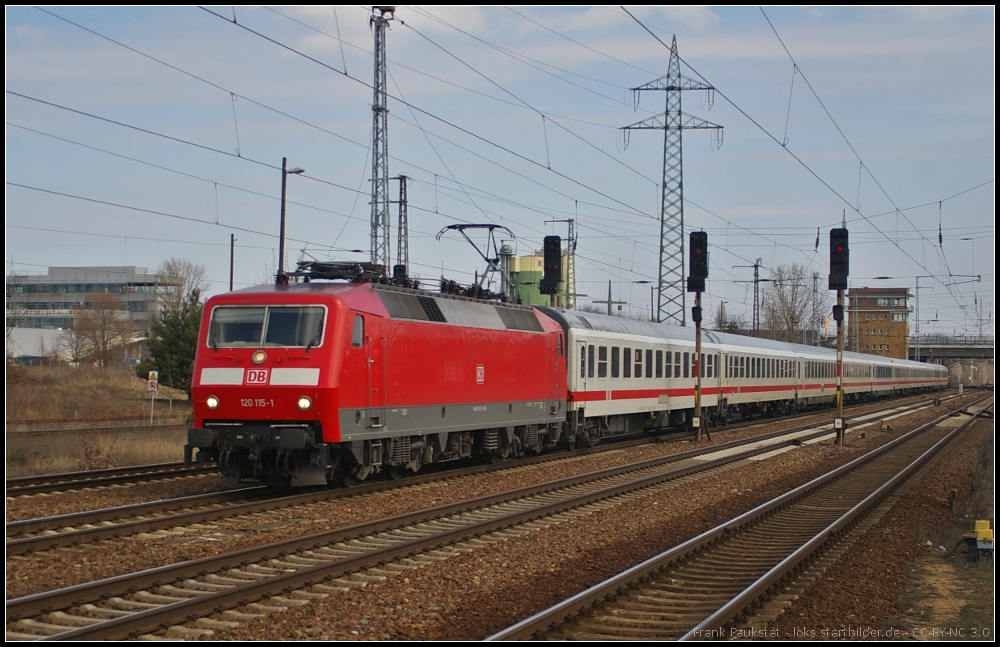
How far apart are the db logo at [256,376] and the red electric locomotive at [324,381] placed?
15 millimetres

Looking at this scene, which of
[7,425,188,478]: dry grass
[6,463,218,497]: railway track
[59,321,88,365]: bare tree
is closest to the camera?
[6,463,218,497]: railway track

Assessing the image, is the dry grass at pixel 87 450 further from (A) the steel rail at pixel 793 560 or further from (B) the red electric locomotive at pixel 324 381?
(A) the steel rail at pixel 793 560

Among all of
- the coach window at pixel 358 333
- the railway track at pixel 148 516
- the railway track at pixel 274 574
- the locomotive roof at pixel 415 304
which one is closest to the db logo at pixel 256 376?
the locomotive roof at pixel 415 304

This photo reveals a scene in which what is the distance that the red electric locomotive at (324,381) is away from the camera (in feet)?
48.5

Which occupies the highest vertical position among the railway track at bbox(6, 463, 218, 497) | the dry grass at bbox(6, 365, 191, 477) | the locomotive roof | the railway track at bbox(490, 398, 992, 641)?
the locomotive roof

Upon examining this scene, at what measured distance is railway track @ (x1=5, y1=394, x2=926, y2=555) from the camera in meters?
11.6

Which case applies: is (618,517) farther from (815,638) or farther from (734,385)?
(734,385)

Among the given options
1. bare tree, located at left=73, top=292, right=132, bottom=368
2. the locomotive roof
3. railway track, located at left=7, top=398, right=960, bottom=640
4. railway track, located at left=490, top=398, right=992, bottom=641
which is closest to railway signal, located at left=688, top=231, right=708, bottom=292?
the locomotive roof

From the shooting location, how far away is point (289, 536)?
12.4 meters

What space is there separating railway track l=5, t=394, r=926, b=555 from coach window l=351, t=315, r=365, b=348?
248cm

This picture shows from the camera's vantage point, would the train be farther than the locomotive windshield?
No

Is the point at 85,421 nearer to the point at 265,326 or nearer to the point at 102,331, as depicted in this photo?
the point at 265,326

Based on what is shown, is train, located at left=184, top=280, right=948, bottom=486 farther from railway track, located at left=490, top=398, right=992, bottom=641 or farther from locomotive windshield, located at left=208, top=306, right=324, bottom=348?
railway track, located at left=490, top=398, right=992, bottom=641

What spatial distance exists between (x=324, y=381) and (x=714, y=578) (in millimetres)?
6660
